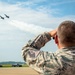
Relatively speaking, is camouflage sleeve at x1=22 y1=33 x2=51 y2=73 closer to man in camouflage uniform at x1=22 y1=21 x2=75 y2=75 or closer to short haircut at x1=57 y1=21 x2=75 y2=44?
man in camouflage uniform at x1=22 y1=21 x2=75 y2=75

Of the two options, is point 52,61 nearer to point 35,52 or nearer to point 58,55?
point 58,55

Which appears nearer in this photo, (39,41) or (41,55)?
(41,55)

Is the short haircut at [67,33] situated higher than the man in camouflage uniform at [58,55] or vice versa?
the short haircut at [67,33]

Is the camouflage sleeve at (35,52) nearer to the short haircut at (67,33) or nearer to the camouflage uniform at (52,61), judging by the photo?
the camouflage uniform at (52,61)

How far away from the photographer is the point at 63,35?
3.75 meters

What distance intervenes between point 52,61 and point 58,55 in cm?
11

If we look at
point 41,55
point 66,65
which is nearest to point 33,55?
point 41,55

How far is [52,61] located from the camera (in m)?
3.63

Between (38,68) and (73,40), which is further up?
(73,40)

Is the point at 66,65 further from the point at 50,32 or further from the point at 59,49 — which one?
the point at 50,32

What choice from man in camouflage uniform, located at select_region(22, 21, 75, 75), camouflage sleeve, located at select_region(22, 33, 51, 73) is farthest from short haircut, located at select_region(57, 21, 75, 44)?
camouflage sleeve, located at select_region(22, 33, 51, 73)

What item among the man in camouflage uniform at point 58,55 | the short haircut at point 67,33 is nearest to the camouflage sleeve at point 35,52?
the man in camouflage uniform at point 58,55

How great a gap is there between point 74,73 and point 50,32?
0.65 metres

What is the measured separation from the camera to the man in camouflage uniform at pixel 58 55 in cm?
361
